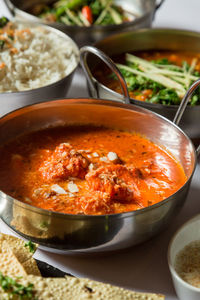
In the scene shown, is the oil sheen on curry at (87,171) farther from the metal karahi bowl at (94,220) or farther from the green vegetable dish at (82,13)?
the green vegetable dish at (82,13)

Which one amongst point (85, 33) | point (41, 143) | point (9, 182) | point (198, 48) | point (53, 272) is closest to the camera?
point (53, 272)

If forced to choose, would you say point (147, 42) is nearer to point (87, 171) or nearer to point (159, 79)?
point (159, 79)

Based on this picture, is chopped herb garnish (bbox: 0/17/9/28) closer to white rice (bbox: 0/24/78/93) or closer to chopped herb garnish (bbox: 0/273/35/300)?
white rice (bbox: 0/24/78/93)

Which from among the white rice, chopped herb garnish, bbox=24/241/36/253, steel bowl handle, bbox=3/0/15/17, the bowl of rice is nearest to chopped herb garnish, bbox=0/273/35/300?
chopped herb garnish, bbox=24/241/36/253

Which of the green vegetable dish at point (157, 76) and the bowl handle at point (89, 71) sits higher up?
the bowl handle at point (89, 71)

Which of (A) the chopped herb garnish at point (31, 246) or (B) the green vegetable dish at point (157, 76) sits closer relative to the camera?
(A) the chopped herb garnish at point (31, 246)

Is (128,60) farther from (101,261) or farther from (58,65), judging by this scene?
(101,261)

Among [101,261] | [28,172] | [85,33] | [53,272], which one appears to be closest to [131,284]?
[101,261]

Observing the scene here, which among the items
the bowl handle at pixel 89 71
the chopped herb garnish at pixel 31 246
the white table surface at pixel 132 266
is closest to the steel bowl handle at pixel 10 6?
the bowl handle at pixel 89 71
